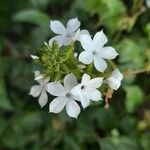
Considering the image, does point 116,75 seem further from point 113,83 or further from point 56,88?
point 56,88

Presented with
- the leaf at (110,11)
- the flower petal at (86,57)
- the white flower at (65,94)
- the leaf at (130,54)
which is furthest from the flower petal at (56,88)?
the leaf at (110,11)

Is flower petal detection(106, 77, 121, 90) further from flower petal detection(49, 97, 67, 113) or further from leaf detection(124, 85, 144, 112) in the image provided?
leaf detection(124, 85, 144, 112)

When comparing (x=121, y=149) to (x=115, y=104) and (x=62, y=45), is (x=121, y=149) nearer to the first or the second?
(x=115, y=104)

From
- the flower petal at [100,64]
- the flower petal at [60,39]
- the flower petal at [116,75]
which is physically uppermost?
the flower petal at [60,39]

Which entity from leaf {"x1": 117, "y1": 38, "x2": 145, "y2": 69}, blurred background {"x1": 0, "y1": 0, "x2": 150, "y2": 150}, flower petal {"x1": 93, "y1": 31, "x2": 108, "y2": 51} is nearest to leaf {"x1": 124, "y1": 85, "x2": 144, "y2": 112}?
blurred background {"x1": 0, "y1": 0, "x2": 150, "y2": 150}

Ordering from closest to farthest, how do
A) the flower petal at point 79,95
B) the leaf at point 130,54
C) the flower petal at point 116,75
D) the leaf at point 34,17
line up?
1. the flower petal at point 79,95
2. the flower petal at point 116,75
3. the leaf at point 130,54
4. the leaf at point 34,17

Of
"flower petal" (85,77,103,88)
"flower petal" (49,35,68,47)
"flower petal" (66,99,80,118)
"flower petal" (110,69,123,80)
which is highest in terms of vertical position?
"flower petal" (49,35,68,47)

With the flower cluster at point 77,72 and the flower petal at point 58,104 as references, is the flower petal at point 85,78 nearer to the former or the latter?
the flower cluster at point 77,72
